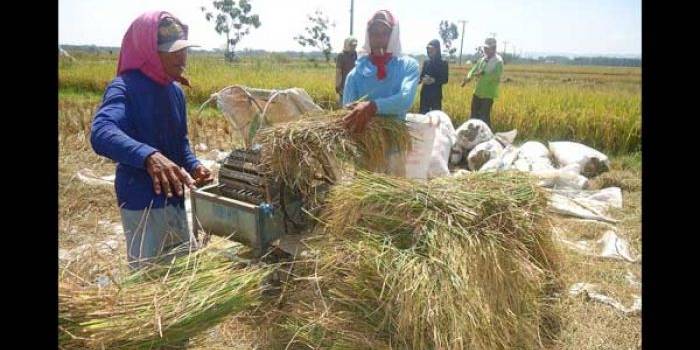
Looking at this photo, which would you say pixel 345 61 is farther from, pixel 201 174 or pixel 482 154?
pixel 201 174

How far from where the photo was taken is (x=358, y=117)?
242 centimetres

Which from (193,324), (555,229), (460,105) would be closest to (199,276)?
(193,324)

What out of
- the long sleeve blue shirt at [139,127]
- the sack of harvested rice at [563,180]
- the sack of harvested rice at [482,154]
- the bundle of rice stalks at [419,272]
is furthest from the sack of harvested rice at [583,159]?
the long sleeve blue shirt at [139,127]

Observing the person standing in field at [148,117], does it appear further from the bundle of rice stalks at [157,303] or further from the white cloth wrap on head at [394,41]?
the white cloth wrap on head at [394,41]

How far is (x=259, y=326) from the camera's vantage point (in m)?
2.21

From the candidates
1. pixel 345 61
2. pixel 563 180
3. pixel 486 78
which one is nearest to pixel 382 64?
pixel 563 180

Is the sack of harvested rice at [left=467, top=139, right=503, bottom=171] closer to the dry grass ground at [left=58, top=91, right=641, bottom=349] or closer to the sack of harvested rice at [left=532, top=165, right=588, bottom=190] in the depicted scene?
the sack of harvested rice at [left=532, top=165, right=588, bottom=190]

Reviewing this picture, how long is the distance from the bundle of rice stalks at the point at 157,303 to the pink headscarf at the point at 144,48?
2.68 feet

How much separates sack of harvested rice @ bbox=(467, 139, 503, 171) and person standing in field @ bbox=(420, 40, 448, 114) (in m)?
1.69

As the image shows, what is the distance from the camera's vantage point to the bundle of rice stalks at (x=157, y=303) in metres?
1.28

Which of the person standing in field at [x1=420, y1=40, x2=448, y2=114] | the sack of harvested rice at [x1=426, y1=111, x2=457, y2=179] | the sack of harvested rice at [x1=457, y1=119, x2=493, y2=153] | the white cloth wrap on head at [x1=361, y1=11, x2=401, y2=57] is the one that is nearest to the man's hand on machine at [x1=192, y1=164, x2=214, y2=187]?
the white cloth wrap on head at [x1=361, y1=11, x2=401, y2=57]

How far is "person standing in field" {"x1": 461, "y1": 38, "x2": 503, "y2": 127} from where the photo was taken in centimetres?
725

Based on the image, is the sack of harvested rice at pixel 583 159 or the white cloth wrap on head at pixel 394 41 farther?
the sack of harvested rice at pixel 583 159
